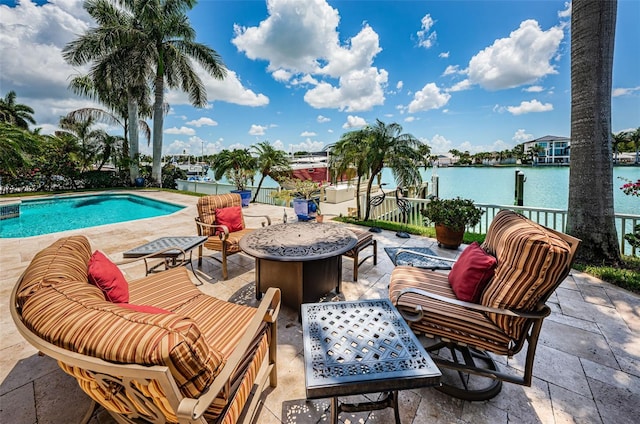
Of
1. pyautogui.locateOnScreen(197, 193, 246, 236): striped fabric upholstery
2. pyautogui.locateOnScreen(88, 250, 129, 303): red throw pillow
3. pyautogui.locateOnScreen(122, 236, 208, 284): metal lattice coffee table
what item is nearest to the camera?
pyautogui.locateOnScreen(88, 250, 129, 303): red throw pillow

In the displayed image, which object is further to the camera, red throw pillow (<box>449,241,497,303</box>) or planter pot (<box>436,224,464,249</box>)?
planter pot (<box>436,224,464,249</box>)

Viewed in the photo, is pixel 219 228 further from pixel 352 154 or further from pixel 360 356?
pixel 352 154

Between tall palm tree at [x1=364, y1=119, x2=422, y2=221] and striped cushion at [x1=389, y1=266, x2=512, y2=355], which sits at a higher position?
tall palm tree at [x1=364, y1=119, x2=422, y2=221]

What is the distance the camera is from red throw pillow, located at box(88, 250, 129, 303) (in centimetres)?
163

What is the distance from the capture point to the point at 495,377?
1.69 m

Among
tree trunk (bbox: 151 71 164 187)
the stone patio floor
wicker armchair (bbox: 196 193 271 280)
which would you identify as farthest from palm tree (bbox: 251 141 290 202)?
tree trunk (bbox: 151 71 164 187)

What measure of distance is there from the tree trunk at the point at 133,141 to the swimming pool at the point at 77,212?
2831mm

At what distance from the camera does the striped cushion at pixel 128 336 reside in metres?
0.85

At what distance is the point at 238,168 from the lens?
10.2 metres

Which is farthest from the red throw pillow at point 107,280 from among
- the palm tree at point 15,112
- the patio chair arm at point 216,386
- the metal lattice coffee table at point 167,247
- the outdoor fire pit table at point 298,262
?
the palm tree at point 15,112

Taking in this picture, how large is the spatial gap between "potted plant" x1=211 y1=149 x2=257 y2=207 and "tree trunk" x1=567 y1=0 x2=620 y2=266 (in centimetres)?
887

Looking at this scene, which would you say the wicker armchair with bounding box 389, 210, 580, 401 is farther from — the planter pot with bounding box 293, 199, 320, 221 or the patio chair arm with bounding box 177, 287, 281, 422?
the planter pot with bounding box 293, 199, 320, 221

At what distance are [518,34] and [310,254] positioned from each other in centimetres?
772

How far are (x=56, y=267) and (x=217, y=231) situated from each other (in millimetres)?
2659
